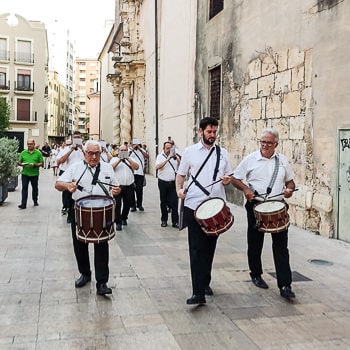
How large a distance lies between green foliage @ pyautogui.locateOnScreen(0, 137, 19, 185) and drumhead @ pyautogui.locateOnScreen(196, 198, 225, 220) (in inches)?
339

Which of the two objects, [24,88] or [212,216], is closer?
[212,216]

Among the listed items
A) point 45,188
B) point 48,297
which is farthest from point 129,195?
point 45,188

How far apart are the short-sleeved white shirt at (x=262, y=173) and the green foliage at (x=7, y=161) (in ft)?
27.5

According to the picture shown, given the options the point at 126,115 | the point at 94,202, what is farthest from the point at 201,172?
the point at 126,115

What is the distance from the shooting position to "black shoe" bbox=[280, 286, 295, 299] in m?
5.10

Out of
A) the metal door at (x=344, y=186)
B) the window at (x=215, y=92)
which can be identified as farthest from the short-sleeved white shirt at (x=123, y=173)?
the window at (x=215, y=92)

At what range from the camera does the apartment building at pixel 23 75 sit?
5338 centimetres

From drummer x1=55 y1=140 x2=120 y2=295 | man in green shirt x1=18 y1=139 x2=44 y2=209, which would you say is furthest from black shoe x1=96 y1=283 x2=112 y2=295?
man in green shirt x1=18 y1=139 x2=44 y2=209

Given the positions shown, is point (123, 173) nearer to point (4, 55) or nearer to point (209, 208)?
point (209, 208)

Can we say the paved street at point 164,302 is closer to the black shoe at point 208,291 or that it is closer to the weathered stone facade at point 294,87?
the black shoe at point 208,291

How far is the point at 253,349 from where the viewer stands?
3.86 meters

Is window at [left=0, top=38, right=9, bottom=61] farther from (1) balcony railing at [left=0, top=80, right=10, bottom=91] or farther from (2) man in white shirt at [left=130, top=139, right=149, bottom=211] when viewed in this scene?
(2) man in white shirt at [left=130, top=139, right=149, bottom=211]

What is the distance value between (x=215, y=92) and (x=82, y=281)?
10.1 meters

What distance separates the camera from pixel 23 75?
5409 cm
